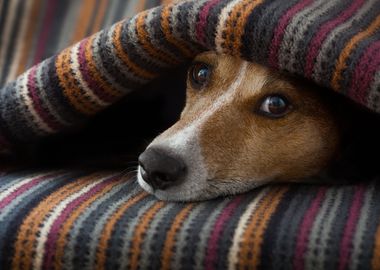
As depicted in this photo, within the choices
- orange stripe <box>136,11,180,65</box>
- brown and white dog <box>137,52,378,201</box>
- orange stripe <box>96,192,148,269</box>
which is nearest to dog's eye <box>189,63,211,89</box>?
brown and white dog <box>137,52,378,201</box>

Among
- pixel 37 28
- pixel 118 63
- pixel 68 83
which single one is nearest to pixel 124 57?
pixel 118 63

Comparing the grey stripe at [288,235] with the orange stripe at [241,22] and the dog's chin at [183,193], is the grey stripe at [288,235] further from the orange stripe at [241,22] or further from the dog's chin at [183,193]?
the orange stripe at [241,22]

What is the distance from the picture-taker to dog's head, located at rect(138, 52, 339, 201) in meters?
1.06

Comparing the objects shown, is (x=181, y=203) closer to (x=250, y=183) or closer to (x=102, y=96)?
(x=250, y=183)

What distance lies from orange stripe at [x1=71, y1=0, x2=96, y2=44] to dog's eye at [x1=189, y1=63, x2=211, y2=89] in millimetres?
476

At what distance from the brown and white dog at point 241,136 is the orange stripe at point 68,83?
7.8 inches

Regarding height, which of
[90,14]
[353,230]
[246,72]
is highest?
[90,14]

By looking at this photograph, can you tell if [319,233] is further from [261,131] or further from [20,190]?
[20,190]

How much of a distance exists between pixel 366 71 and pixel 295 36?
0.14 m

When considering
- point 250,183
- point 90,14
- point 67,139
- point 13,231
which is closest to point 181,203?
point 250,183

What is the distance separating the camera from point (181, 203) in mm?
1021

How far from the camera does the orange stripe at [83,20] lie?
164 cm

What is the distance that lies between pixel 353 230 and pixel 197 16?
49 centimetres

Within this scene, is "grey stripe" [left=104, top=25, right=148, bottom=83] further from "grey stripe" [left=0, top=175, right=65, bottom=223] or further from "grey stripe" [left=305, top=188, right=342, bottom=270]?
"grey stripe" [left=305, top=188, right=342, bottom=270]
